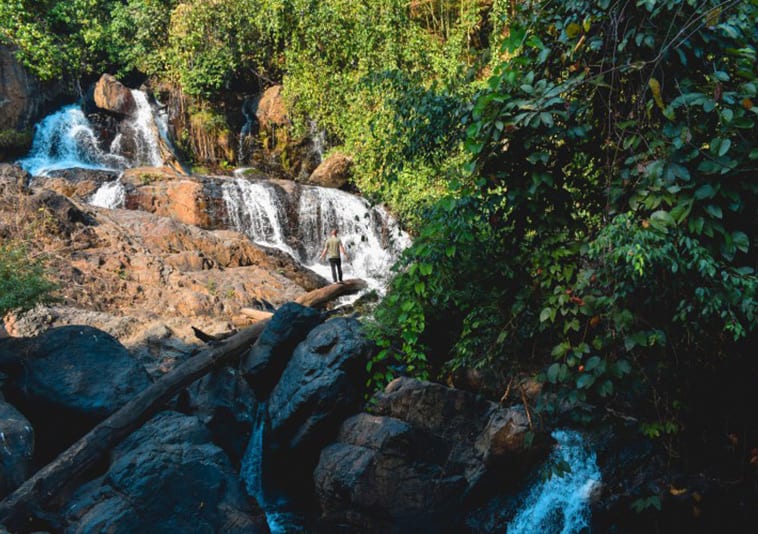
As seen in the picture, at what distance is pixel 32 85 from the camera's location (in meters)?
20.4

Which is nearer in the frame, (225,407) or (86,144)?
(225,407)

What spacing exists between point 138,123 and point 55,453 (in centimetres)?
1717

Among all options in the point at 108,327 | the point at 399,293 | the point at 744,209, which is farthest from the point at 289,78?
the point at 744,209

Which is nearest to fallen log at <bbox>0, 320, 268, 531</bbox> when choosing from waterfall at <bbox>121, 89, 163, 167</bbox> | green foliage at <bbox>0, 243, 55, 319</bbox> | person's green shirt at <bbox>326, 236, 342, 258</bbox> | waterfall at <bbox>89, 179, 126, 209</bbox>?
green foliage at <bbox>0, 243, 55, 319</bbox>

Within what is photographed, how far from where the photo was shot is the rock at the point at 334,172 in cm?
1989

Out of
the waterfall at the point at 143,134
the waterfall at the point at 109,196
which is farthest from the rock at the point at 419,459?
the waterfall at the point at 143,134

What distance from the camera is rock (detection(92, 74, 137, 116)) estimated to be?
68.4 ft

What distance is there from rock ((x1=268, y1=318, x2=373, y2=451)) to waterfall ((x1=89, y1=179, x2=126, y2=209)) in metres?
10.9

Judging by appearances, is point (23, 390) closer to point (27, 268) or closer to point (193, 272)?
point (27, 268)

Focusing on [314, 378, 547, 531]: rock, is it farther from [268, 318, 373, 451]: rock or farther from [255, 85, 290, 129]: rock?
[255, 85, 290, 129]: rock

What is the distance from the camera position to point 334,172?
784 inches

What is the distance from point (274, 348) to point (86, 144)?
615 inches

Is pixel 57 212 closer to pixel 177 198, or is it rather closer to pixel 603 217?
pixel 177 198

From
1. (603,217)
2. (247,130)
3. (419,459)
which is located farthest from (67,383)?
(247,130)
